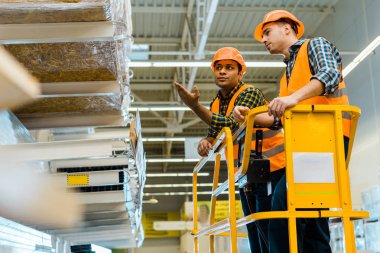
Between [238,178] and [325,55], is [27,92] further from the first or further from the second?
[325,55]

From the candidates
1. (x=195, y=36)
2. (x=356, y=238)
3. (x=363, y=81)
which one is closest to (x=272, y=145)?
(x=356, y=238)

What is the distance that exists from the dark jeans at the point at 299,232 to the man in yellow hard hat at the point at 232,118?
0.35m

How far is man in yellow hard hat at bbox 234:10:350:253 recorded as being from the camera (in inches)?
109

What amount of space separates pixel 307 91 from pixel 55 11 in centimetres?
145

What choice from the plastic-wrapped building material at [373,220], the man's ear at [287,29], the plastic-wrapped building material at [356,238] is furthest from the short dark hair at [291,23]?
the plastic-wrapped building material at [356,238]

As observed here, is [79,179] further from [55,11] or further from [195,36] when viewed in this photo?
[195,36]

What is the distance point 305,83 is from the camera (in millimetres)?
3045

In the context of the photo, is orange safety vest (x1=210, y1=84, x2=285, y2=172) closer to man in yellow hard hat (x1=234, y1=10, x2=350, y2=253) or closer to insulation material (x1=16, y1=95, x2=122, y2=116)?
man in yellow hard hat (x1=234, y1=10, x2=350, y2=253)

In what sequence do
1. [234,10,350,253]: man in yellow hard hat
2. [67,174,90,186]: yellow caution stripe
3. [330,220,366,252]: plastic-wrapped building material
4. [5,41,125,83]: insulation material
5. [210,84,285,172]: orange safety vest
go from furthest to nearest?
[330,220,366,252]: plastic-wrapped building material, [67,174,90,186]: yellow caution stripe, [210,84,285,172]: orange safety vest, [5,41,125,83]: insulation material, [234,10,350,253]: man in yellow hard hat

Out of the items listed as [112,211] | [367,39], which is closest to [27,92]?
[112,211]

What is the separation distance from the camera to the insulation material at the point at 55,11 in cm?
274

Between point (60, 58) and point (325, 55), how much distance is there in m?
1.67

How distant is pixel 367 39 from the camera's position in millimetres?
11461

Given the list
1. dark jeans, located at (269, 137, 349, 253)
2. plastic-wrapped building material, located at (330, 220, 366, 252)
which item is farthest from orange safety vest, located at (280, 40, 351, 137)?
plastic-wrapped building material, located at (330, 220, 366, 252)
